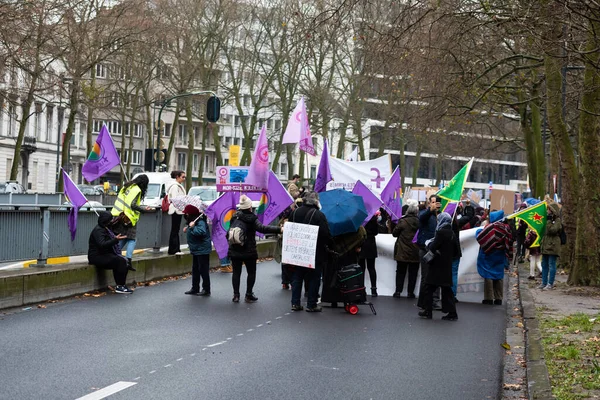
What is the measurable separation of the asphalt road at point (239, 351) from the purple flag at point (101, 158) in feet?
8.98

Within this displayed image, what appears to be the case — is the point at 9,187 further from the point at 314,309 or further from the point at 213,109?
the point at 314,309

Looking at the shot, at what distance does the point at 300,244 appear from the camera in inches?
632

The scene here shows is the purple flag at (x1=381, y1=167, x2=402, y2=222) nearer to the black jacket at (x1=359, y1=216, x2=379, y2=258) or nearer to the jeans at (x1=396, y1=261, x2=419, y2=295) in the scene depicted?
the black jacket at (x1=359, y1=216, x2=379, y2=258)

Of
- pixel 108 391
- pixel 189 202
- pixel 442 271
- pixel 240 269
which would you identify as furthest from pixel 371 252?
pixel 108 391

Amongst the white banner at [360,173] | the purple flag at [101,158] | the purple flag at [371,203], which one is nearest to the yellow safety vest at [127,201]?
the purple flag at [101,158]

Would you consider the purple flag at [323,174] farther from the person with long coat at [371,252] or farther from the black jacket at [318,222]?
the black jacket at [318,222]

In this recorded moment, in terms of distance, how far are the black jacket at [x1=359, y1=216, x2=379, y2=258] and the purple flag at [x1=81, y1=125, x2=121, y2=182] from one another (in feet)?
14.6

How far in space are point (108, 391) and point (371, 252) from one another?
10.6m

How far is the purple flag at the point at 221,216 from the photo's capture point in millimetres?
18828

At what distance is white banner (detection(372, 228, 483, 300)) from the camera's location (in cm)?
1962

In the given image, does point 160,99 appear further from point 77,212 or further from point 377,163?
point 77,212

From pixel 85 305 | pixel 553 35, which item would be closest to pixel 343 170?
pixel 553 35

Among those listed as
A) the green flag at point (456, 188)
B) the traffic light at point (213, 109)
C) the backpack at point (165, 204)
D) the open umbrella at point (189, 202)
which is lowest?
the backpack at point (165, 204)

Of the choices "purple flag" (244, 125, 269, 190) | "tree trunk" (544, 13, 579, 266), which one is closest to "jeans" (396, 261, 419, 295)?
"purple flag" (244, 125, 269, 190)
